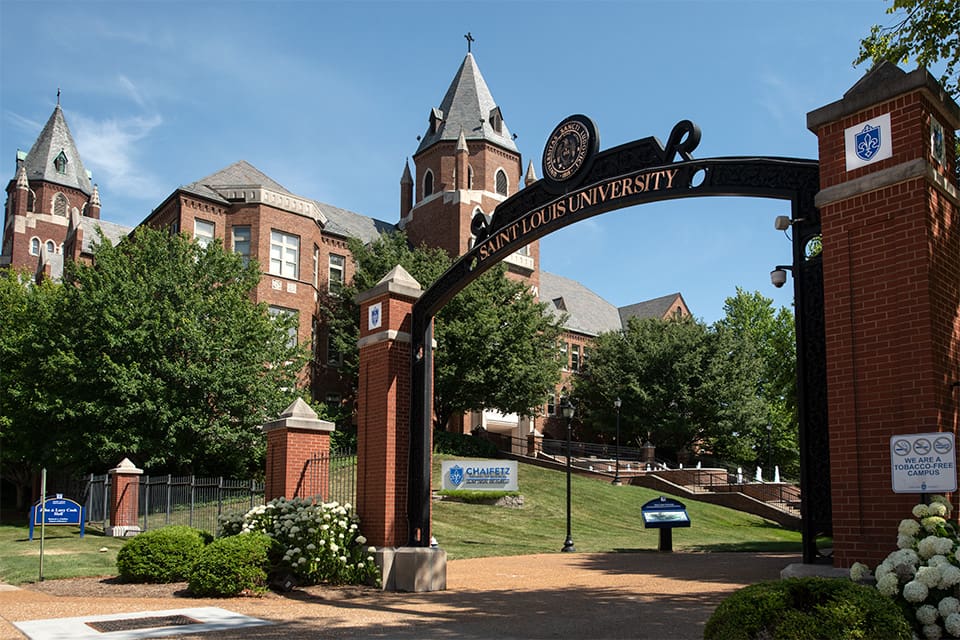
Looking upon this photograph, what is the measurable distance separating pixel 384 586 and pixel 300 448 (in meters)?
3.60

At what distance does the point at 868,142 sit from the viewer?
25.9 feet

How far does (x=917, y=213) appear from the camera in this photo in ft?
24.5

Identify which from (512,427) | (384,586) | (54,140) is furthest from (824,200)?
(54,140)

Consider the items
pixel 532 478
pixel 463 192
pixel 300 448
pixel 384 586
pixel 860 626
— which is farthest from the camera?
pixel 463 192

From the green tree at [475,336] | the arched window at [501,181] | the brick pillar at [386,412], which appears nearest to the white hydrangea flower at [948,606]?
the brick pillar at [386,412]

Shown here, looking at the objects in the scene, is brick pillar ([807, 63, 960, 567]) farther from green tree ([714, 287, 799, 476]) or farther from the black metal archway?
green tree ([714, 287, 799, 476])

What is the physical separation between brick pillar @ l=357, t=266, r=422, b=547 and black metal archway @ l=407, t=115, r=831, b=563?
6.2 inches

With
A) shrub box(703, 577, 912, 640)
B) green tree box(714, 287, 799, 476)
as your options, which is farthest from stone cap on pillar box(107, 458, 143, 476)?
green tree box(714, 287, 799, 476)

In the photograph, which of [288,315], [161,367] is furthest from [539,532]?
[288,315]

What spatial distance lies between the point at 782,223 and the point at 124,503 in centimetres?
2097

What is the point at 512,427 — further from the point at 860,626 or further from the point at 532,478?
the point at 860,626

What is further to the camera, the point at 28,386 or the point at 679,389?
the point at 679,389

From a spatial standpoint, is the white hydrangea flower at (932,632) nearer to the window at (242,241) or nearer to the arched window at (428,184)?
the window at (242,241)

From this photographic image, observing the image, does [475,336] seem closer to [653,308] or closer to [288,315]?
[288,315]
